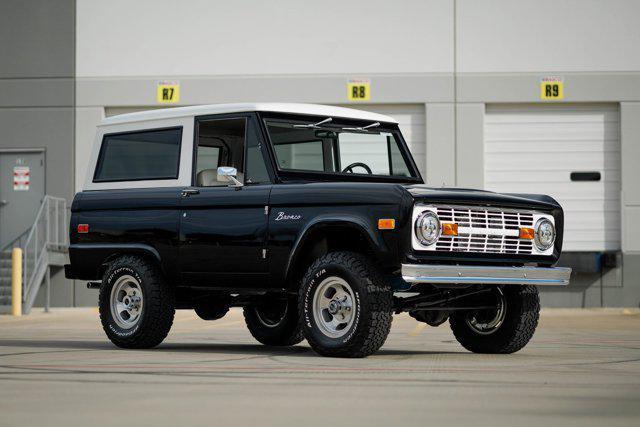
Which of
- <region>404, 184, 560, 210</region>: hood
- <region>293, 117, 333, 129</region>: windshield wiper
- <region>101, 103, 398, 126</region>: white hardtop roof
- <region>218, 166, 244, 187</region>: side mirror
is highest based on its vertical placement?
<region>101, 103, 398, 126</region>: white hardtop roof

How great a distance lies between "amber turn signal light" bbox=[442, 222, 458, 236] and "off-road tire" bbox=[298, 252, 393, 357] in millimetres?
664

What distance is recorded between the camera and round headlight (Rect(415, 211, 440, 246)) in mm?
10680

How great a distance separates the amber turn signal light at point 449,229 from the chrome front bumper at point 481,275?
0.31m

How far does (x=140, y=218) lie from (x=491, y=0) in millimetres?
18025

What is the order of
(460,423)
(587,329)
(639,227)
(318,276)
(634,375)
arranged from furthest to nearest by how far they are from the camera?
(639,227) < (587,329) < (318,276) < (634,375) < (460,423)

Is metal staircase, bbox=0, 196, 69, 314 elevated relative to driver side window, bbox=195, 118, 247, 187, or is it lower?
lower

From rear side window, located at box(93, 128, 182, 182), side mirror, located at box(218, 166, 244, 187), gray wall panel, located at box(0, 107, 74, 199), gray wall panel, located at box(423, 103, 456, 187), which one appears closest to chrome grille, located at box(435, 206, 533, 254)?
side mirror, located at box(218, 166, 244, 187)

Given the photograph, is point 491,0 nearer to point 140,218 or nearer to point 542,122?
point 542,122

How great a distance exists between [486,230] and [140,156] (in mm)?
3869

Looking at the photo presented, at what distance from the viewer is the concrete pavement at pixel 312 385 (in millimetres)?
7059

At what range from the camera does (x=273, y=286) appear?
11.7m

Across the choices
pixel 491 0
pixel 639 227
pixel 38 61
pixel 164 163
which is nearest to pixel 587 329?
pixel 164 163

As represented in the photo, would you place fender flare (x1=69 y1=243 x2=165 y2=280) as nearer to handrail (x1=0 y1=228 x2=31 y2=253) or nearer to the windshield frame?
the windshield frame

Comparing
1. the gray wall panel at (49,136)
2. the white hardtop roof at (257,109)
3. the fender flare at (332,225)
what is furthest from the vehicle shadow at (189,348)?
the gray wall panel at (49,136)
